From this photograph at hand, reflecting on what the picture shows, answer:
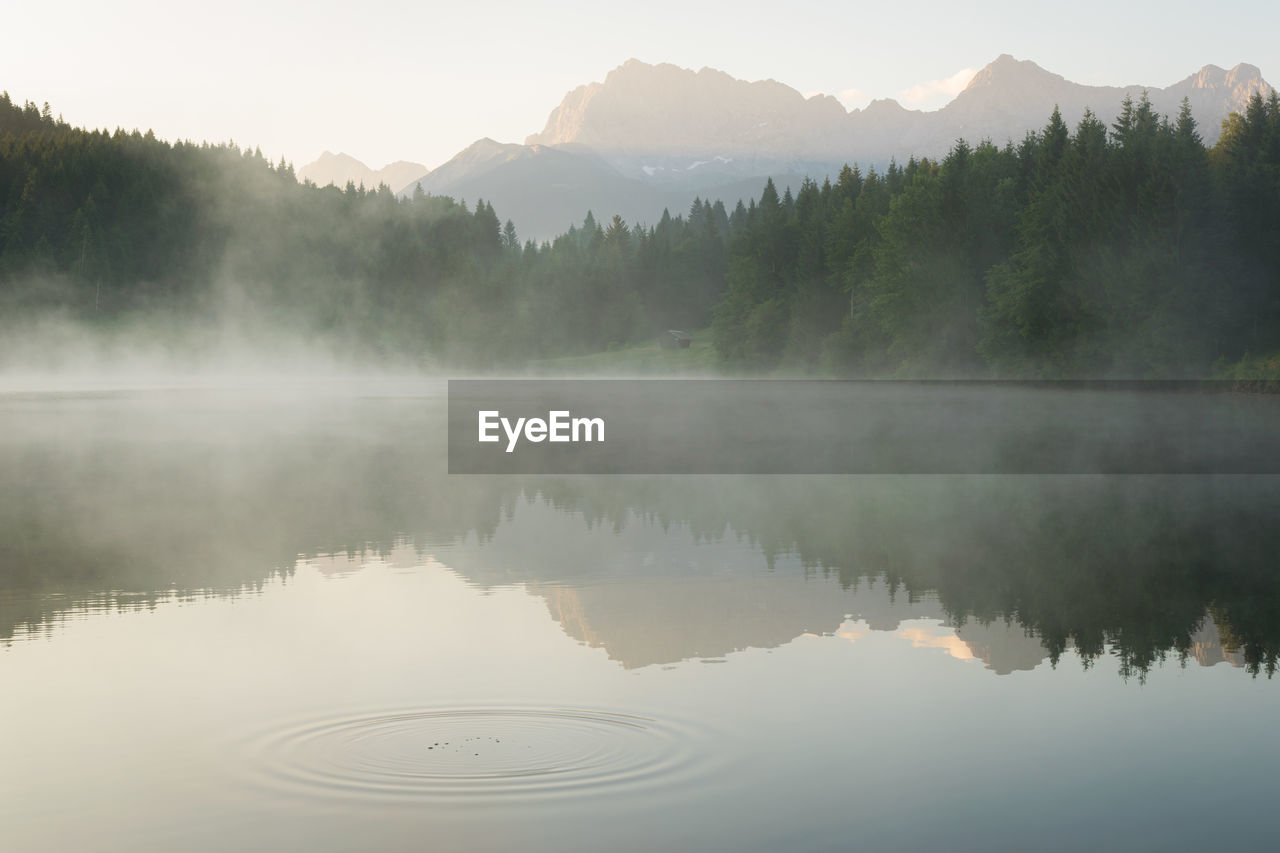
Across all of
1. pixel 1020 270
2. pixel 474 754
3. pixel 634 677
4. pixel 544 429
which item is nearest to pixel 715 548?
pixel 634 677

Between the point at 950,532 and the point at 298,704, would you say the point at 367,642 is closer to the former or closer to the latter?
the point at 298,704

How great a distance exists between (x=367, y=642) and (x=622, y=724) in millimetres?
4663

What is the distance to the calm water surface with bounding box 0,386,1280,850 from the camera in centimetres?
946

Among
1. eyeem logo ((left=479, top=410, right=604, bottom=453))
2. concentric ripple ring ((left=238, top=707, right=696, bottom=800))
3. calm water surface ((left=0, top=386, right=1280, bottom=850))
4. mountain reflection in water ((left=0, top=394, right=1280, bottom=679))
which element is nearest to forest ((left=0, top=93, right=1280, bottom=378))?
eyeem logo ((left=479, top=410, right=604, bottom=453))

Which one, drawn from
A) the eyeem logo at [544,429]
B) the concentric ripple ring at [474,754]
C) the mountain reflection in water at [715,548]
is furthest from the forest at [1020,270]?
the concentric ripple ring at [474,754]

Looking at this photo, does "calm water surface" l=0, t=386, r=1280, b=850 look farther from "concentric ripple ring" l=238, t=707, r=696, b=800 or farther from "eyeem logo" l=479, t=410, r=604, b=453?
"eyeem logo" l=479, t=410, r=604, b=453

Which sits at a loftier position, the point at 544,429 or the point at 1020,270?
the point at 1020,270

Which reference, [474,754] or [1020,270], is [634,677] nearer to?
[474,754]

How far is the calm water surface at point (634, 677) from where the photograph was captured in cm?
946

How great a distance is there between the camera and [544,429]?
6097 centimetres

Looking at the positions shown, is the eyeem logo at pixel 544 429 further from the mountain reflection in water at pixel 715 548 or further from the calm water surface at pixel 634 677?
the calm water surface at pixel 634 677

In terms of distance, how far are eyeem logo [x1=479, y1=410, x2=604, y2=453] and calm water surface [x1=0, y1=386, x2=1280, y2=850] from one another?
24607mm

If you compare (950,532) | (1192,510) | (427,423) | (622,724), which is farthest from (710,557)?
(427,423)

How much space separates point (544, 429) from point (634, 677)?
157 ft
